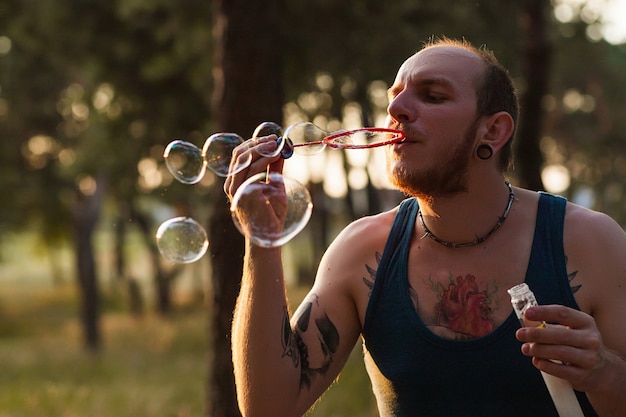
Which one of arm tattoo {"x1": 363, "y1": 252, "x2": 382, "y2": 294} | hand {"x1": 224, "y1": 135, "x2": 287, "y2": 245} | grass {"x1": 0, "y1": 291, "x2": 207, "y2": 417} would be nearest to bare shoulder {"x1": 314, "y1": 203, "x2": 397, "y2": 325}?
arm tattoo {"x1": 363, "y1": 252, "x2": 382, "y2": 294}

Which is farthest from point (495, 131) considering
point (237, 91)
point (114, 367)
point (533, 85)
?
point (114, 367)

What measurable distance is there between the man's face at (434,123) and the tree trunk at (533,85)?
5.58m

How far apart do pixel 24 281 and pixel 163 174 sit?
37.0 metres

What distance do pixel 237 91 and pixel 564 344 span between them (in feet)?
10.2

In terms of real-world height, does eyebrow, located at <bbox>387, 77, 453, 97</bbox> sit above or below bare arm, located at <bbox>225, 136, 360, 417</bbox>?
above

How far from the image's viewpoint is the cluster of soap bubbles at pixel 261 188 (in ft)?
9.01

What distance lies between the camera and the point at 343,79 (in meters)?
12.3

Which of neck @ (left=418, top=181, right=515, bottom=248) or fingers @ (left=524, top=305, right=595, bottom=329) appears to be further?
neck @ (left=418, top=181, right=515, bottom=248)

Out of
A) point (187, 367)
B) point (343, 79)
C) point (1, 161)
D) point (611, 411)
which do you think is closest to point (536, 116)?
point (343, 79)

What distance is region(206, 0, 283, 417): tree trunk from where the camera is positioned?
4.95 meters

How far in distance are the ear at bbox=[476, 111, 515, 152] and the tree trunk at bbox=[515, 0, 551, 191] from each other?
548 cm

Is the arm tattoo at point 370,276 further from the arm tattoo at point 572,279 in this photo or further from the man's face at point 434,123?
the arm tattoo at point 572,279

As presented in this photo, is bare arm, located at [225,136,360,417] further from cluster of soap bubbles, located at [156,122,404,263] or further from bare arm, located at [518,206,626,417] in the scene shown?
bare arm, located at [518,206,626,417]

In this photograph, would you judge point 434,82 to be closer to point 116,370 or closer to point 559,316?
point 559,316
